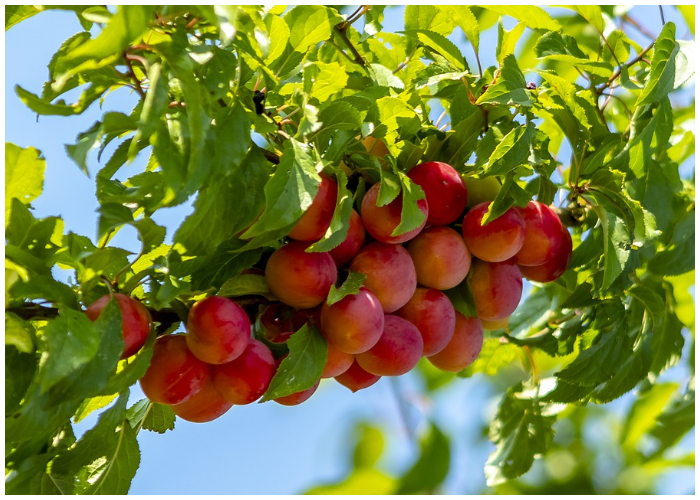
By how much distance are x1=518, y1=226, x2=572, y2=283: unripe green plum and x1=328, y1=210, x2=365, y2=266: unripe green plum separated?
0.23 metres

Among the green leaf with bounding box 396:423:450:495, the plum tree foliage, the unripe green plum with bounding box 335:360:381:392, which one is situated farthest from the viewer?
the unripe green plum with bounding box 335:360:381:392

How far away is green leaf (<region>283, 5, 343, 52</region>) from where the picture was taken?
0.77m

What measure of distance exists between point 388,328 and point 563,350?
35 centimetres

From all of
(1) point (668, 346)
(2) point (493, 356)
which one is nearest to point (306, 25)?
(2) point (493, 356)

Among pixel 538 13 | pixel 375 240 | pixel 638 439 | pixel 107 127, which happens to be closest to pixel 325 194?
pixel 375 240

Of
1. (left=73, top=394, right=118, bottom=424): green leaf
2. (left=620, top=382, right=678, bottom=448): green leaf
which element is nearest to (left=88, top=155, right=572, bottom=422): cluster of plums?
(left=73, top=394, right=118, bottom=424): green leaf

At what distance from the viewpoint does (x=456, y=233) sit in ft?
2.77

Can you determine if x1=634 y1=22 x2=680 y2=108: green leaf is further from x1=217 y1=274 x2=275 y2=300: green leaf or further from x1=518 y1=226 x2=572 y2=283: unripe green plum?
x1=217 y1=274 x2=275 y2=300: green leaf

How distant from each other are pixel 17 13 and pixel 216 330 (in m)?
0.32

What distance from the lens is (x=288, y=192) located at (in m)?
0.66

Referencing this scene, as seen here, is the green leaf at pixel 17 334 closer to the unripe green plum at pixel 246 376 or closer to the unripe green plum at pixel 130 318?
the unripe green plum at pixel 130 318

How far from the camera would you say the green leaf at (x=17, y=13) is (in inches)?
27.4

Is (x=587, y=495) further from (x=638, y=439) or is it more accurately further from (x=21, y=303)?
(x=21, y=303)

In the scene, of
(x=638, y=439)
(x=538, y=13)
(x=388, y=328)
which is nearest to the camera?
(x=388, y=328)
